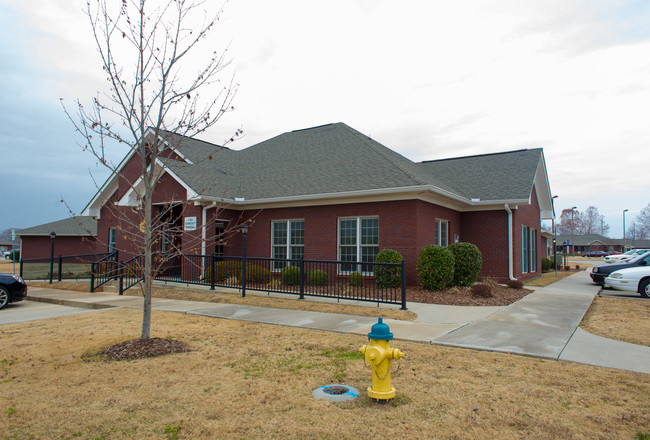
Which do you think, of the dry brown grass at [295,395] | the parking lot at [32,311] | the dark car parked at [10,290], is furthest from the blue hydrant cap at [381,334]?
the dark car parked at [10,290]

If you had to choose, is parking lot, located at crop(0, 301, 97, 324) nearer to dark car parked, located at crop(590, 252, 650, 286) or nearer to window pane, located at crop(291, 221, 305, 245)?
window pane, located at crop(291, 221, 305, 245)

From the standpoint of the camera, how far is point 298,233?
55.7ft

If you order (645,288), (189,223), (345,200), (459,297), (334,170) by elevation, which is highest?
(334,170)

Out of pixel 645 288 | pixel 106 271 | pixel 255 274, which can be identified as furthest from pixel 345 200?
pixel 645 288

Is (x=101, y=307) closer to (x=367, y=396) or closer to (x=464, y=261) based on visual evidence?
(x=367, y=396)

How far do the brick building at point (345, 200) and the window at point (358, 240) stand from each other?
4cm

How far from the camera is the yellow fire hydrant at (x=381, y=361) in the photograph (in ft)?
14.2

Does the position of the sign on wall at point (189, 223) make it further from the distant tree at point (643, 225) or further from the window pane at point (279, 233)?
the distant tree at point (643, 225)

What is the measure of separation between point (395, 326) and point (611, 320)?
5104 millimetres

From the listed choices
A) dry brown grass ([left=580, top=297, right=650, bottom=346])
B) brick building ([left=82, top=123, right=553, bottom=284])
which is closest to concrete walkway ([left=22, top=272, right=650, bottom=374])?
dry brown grass ([left=580, top=297, right=650, bottom=346])

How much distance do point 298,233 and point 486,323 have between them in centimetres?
949

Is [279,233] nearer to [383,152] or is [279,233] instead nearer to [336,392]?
[383,152]

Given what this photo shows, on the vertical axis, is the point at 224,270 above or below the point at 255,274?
above

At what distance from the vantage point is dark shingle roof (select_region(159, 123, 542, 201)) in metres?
15.7
